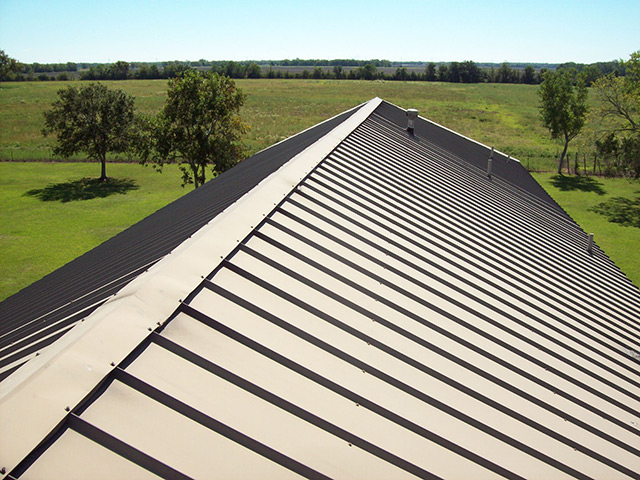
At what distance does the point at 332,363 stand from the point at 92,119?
34.2 meters

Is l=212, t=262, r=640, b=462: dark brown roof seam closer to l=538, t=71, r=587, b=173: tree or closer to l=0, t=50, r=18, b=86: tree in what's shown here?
l=538, t=71, r=587, b=173: tree

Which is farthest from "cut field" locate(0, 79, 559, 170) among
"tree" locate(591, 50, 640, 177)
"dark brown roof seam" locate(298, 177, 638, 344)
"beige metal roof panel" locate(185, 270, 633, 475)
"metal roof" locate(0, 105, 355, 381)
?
"beige metal roof panel" locate(185, 270, 633, 475)

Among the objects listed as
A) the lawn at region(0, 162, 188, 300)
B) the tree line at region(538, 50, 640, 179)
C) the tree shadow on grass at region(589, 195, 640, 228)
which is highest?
the tree line at region(538, 50, 640, 179)

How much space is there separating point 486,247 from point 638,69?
95.6ft

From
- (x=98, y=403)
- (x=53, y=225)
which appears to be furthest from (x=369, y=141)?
(x=53, y=225)

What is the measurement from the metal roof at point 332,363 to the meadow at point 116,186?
626 inches

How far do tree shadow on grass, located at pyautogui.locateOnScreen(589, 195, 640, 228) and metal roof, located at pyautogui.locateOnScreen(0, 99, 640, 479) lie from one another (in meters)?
23.5

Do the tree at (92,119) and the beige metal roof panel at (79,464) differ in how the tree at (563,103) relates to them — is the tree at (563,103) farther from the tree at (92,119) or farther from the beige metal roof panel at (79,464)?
the beige metal roof panel at (79,464)

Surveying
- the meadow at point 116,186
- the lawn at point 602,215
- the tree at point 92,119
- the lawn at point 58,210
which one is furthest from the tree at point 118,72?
the lawn at point 602,215

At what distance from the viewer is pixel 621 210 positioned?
1144 inches

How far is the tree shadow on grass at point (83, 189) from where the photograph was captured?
30500mm

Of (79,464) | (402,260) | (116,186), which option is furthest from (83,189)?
(79,464)

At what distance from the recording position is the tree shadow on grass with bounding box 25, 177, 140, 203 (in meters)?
30.5

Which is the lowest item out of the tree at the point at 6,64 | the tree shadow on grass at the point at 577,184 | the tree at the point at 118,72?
the tree shadow on grass at the point at 577,184
